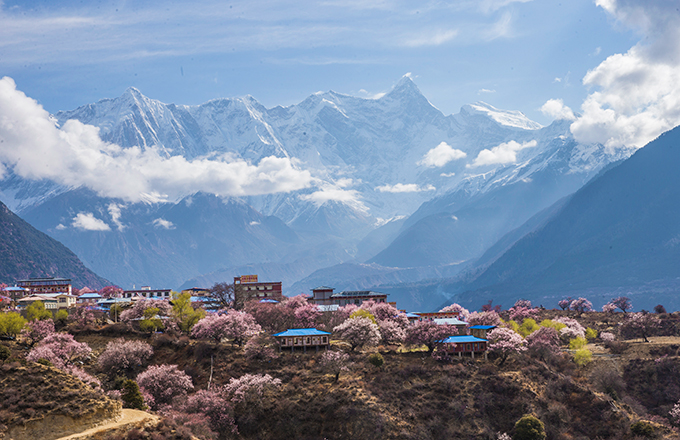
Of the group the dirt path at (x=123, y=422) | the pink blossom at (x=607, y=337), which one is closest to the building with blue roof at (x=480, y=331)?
the pink blossom at (x=607, y=337)

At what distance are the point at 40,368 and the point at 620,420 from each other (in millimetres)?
74826

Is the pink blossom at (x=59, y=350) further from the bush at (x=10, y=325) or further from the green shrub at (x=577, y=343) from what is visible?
the green shrub at (x=577, y=343)

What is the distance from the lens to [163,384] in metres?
79.4

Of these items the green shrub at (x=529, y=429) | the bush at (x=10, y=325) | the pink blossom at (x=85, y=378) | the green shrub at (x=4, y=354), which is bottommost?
the green shrub at (x=529, y=429)

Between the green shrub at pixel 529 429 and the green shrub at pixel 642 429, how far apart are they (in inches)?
517

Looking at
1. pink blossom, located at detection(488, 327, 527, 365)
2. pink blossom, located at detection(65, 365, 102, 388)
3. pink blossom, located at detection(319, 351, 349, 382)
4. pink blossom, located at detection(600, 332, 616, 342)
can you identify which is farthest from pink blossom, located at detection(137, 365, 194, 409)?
pink blossom, located at detection(600, 332, 616, 342)

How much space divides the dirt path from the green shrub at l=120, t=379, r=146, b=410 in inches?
258

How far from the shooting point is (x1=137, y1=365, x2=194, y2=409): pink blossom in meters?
78.1

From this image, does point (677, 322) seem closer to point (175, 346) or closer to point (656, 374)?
point (656, 374)

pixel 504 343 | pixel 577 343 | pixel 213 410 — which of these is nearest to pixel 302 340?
pixel 213 410

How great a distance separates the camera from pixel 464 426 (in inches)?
3132

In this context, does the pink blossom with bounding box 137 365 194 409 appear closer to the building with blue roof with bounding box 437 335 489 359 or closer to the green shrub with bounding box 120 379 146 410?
the green shrub with bounding box 120 379 146 410

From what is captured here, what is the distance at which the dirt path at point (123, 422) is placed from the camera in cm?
5316

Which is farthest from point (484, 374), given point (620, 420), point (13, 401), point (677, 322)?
point (677, 322)
